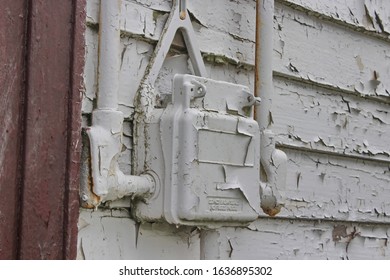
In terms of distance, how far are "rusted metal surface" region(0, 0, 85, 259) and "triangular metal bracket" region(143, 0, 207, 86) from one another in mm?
208

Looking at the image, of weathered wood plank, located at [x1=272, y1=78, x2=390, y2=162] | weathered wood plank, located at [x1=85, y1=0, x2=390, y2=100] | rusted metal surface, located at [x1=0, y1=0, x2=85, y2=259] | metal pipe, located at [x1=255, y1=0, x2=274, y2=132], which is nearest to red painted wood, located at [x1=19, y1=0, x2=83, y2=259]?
rusted metal surface, located at [x1=0, y1=0, x2=85, y2=259]

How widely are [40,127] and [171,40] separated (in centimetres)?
41

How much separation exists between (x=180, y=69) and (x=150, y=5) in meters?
0.16

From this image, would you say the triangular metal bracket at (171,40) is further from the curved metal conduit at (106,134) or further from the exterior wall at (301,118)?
the curved metal conduit at (106,134)

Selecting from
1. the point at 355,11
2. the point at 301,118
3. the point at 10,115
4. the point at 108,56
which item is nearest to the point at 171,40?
the point at 108,56

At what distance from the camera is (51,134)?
153 cm

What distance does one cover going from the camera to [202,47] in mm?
1887

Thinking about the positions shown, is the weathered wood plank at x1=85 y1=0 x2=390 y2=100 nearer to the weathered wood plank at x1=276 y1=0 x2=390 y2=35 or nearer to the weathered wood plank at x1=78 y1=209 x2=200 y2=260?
the weathered wood plank at x1=276 y1=0 x2=390 y2=35

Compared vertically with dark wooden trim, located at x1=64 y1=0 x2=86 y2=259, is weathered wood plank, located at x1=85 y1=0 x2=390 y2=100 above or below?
above

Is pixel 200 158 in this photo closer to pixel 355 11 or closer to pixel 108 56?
pixel 108 56

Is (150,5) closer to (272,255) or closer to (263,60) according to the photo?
(263,60)

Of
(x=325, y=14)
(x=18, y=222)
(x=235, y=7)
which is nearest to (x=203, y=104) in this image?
(x=235, y=7)

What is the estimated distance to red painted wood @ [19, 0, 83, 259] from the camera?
1.49 metres

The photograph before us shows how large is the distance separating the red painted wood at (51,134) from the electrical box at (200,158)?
196 millimetres
